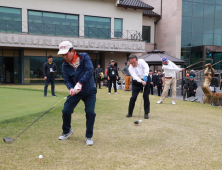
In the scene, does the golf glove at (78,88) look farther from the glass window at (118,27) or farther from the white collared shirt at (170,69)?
the glass window at (118,27)

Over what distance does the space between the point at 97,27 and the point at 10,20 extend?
28.1ft

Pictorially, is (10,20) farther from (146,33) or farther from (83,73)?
(83,73)

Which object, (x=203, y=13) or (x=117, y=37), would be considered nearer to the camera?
(x=117, y=37)

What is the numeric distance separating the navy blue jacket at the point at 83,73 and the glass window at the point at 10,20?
18.9m

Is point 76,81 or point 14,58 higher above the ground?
point 14,58

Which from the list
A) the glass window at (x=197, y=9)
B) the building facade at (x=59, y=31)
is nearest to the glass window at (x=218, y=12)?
the glass window at (x=197, y=9)

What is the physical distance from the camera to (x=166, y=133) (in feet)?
15.9

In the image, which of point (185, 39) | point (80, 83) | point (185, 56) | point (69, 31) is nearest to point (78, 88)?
point (80, 83)

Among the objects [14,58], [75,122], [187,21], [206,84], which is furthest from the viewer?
[187,21]

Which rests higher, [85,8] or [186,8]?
[186,8]

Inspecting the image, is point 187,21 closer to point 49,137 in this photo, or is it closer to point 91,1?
point 91,1

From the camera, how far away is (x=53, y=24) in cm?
2188

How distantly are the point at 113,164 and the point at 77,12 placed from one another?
71.3ft

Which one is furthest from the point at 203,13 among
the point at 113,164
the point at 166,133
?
the point at 113,164
